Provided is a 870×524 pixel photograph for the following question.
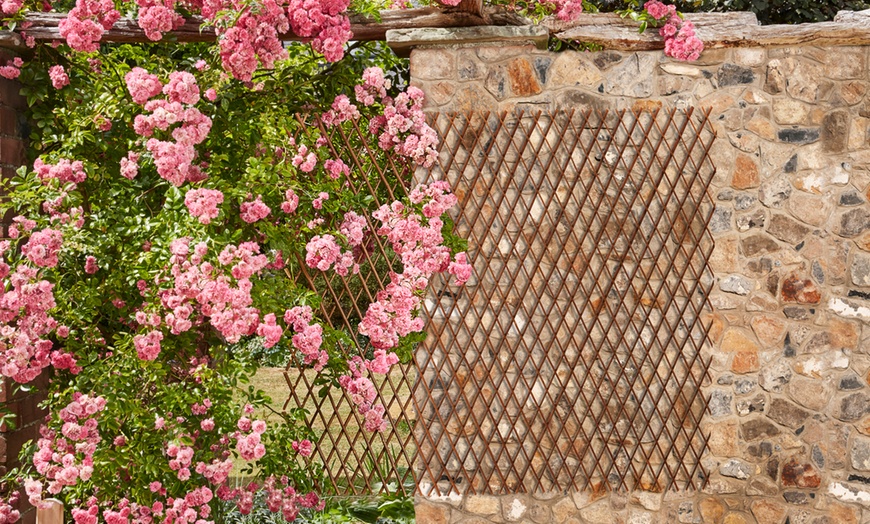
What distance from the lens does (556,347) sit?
4062 millimetres

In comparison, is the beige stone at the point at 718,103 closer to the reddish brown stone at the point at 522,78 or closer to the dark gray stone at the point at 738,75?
the dark gray stone at the point at 738,75

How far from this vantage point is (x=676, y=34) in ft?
13.2

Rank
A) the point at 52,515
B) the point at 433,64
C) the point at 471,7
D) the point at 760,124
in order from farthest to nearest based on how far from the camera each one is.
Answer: the point at 760,124 < the point at 433,64 < the point at 471,7 < the point at 52,515

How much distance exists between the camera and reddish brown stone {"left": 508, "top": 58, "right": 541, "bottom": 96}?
13.2 feet

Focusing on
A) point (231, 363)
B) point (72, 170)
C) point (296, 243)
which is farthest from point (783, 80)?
point (72, 170)

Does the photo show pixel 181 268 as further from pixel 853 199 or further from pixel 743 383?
pixel 853 199

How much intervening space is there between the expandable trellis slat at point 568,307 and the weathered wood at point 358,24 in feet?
1.47

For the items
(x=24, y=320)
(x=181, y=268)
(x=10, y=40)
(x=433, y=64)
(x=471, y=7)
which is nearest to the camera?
(x=181, y=268)

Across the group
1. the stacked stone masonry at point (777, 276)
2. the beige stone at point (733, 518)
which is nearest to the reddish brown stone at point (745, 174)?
the stacked stone masonry at point (777, 276)

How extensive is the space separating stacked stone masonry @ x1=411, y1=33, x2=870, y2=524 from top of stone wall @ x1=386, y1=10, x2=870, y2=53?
0.05 m

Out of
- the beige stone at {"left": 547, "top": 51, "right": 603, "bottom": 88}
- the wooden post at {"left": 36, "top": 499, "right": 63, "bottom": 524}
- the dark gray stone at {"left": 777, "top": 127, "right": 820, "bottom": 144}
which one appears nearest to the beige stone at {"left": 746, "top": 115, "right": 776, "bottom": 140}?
the dark gray stone at {"left": 777, "top": 127, "right": 820, "bottom": 144}

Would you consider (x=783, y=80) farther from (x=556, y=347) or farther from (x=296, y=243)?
(x=296, y=243)

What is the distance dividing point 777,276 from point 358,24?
235 cm

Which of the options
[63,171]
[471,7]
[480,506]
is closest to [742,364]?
[480,506]
